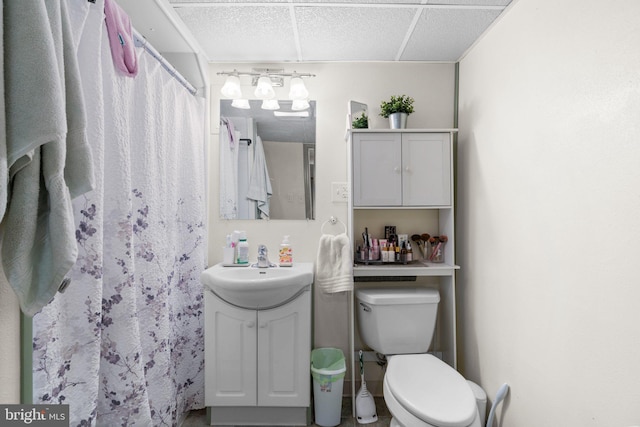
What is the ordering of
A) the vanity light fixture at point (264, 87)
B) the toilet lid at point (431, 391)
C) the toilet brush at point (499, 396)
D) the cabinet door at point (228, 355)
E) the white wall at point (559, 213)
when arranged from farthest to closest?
the vanity light fixture at point (264, 87), the cabinet door at point (228, 355), the toilet brush at point (499, 396), the toilet lid at point (431, 391), the white wall at point (559, 213)

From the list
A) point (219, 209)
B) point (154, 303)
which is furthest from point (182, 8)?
point (154, 303)

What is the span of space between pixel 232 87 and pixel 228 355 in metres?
1.57

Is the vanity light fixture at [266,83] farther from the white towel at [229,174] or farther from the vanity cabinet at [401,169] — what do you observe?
the vanity cabinet at [401,169]

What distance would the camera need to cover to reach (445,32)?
1.88 metres

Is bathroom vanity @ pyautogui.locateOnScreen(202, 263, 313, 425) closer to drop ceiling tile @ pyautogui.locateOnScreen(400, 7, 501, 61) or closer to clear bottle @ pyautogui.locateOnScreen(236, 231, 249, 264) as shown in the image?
clear bottle @ pyautogui.locateOnScreen(236, 231, 249, 264)

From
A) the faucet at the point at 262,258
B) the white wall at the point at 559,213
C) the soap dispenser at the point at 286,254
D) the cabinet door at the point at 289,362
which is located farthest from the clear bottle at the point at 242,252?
the white wall at the point at 559,213

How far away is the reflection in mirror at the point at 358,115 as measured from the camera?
2.06 meters

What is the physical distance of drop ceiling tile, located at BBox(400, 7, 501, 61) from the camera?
5.62 ft

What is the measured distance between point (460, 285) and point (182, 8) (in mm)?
2177

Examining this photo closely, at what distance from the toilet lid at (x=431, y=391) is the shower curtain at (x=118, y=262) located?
3.35 ft

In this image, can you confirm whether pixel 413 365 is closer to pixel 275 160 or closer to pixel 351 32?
pixel 275 160

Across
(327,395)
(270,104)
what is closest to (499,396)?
(327,395)

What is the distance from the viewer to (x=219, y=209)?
228 cm

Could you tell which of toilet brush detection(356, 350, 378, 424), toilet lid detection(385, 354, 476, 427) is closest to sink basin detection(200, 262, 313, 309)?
toilet lid detection(385, 354, 476, 427)
